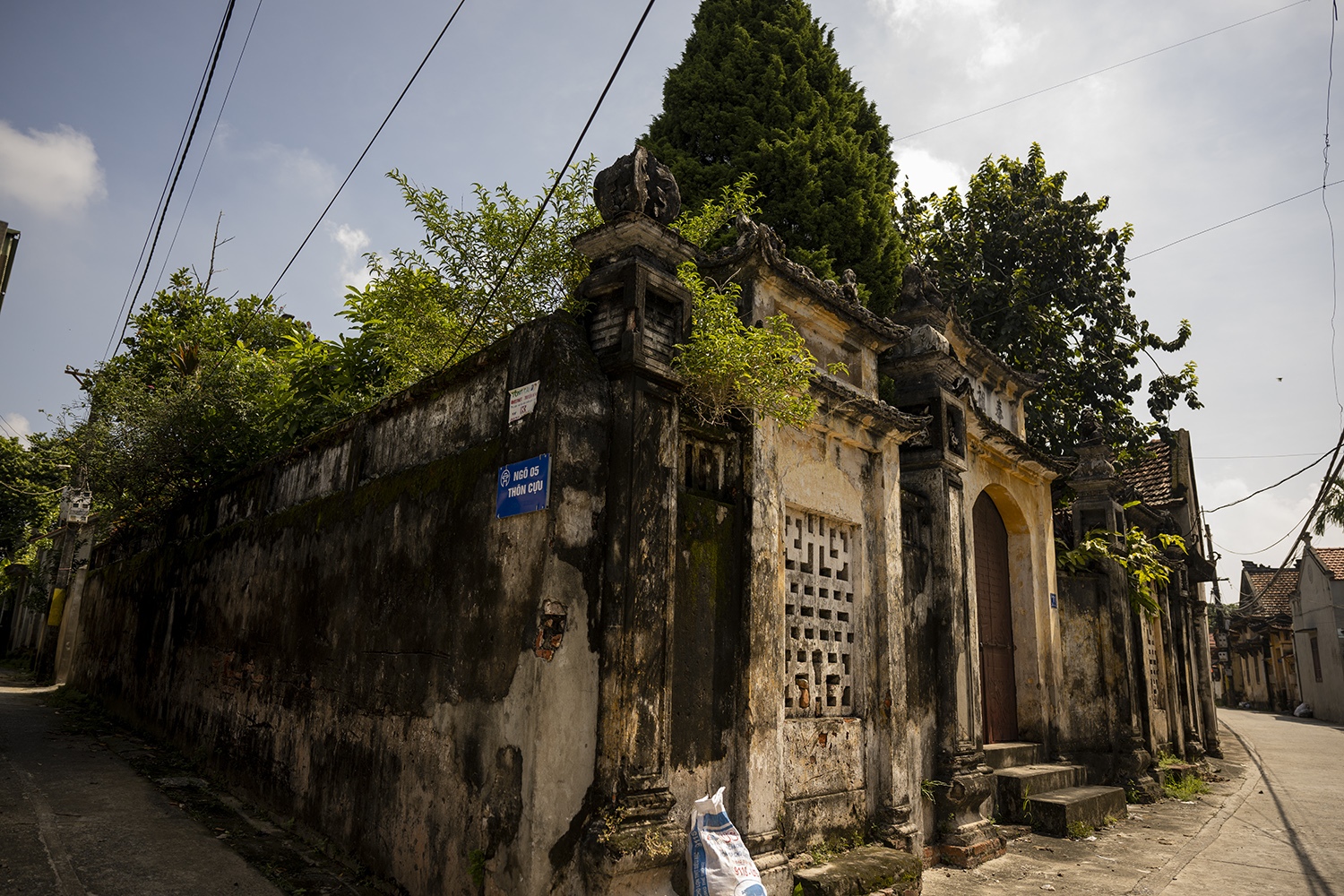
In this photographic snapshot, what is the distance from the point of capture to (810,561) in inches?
231

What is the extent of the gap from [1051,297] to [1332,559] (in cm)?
2492

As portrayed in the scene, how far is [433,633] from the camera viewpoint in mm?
4602

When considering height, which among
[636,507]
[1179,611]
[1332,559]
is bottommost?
[1179,611]

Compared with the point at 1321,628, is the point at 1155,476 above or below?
above

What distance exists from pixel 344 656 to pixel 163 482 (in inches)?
259

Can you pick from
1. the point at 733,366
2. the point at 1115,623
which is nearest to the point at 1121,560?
the point at 1115,623

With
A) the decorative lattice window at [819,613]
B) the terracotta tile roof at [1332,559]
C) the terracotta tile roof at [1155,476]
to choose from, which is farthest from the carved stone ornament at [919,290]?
the terracotta tile roof at [1332,559]

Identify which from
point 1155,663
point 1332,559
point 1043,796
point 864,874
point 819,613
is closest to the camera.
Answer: point 864,874

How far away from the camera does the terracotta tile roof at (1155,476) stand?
17766 mm

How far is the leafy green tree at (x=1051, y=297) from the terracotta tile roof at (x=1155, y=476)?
293 cm

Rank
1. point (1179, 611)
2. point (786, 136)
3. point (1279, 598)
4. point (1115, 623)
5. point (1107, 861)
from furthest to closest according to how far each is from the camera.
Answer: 1. point (1279, 598)
2. point (1179, 611)
3. point (786, 136)
4. point (1115, 623)
5. point (1107, 861)

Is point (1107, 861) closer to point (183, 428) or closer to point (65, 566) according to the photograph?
point (183, 428)

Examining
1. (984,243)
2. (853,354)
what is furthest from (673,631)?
(984,243)

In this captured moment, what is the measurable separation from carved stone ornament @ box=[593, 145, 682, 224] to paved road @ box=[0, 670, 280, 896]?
4619mm
